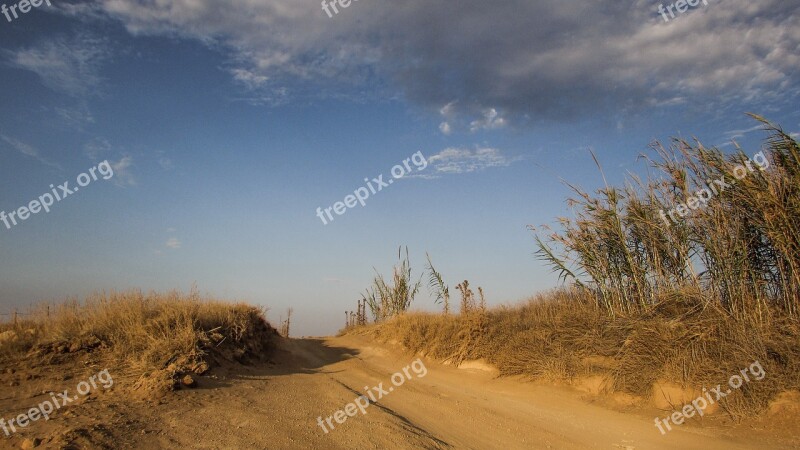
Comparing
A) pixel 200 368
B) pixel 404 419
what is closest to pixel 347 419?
pixel 404 419

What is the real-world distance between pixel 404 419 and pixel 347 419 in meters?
1.10

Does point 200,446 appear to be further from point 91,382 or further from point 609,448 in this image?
point 609,448

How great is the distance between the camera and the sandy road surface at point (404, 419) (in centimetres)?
501

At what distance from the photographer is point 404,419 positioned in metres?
6.68

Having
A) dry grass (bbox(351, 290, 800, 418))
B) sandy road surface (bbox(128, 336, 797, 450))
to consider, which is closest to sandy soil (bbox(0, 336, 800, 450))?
sandy road surface (bbox(128, 336, 797, 450))

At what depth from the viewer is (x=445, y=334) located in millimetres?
11906

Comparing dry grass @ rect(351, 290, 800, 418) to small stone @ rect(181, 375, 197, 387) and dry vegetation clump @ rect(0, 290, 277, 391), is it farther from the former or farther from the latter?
small stone @ rect(181, 375, 197, 387)

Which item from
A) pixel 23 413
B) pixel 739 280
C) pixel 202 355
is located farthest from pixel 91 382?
pixel 739 280

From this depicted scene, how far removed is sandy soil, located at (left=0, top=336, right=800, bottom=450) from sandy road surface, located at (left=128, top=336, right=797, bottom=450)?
2 centimetres

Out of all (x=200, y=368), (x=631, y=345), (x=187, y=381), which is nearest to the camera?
(x=187, y=381)

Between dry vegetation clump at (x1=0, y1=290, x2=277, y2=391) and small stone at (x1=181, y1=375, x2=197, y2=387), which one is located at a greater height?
dry vegetation clump at (x1=0, y1=290, x2=277, y2=391)

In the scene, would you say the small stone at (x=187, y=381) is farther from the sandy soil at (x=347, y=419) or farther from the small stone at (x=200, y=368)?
the small stone at (x=200, y=368)

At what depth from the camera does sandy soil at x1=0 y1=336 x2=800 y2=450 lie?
4.63 metres

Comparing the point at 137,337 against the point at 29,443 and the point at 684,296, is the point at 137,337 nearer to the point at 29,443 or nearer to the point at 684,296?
the point at 29,443
